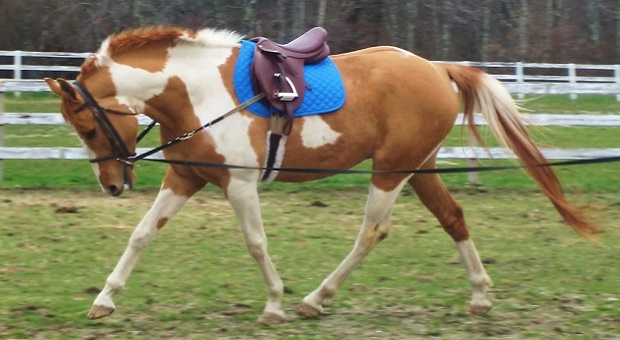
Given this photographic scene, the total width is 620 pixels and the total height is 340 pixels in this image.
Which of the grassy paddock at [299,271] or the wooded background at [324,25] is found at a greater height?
the grassy paddock at [299,271]

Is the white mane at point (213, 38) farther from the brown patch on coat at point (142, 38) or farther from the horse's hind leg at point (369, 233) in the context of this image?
the horse's hind leg at point (369, 233)

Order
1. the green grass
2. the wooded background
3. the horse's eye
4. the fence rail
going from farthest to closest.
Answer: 1. the wooded background
2. the green grass
3. the fence rail
4. the horse's eye

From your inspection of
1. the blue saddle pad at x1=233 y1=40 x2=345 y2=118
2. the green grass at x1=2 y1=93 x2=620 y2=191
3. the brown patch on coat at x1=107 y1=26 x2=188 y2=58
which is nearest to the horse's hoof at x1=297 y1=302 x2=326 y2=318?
the blue saddle pad at x1=233 y1=40 x2=345 y2=118

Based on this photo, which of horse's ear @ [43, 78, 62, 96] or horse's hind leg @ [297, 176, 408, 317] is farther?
horse's hind leg @ [297, 176, 408, 317]

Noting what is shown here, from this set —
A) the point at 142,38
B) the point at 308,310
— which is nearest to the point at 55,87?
the point at 142,38

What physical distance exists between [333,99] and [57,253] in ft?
9.96

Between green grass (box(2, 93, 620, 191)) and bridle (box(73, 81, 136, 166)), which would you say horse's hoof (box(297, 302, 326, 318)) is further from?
green grass (box(2, 93, 620, 191))

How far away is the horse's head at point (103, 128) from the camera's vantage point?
18.3 ft

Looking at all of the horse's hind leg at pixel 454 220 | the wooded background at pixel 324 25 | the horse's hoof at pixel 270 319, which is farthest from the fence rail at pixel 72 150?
the wooded background at pixel 324 25

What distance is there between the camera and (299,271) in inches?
285

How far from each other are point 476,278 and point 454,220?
0.41 m

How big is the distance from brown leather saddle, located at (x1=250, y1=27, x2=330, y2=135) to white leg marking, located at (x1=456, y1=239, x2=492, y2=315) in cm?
147

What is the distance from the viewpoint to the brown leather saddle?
5.68 metres

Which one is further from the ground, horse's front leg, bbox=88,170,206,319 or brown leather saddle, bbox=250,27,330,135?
brown leather saddle, bbox=250,27,330,135
